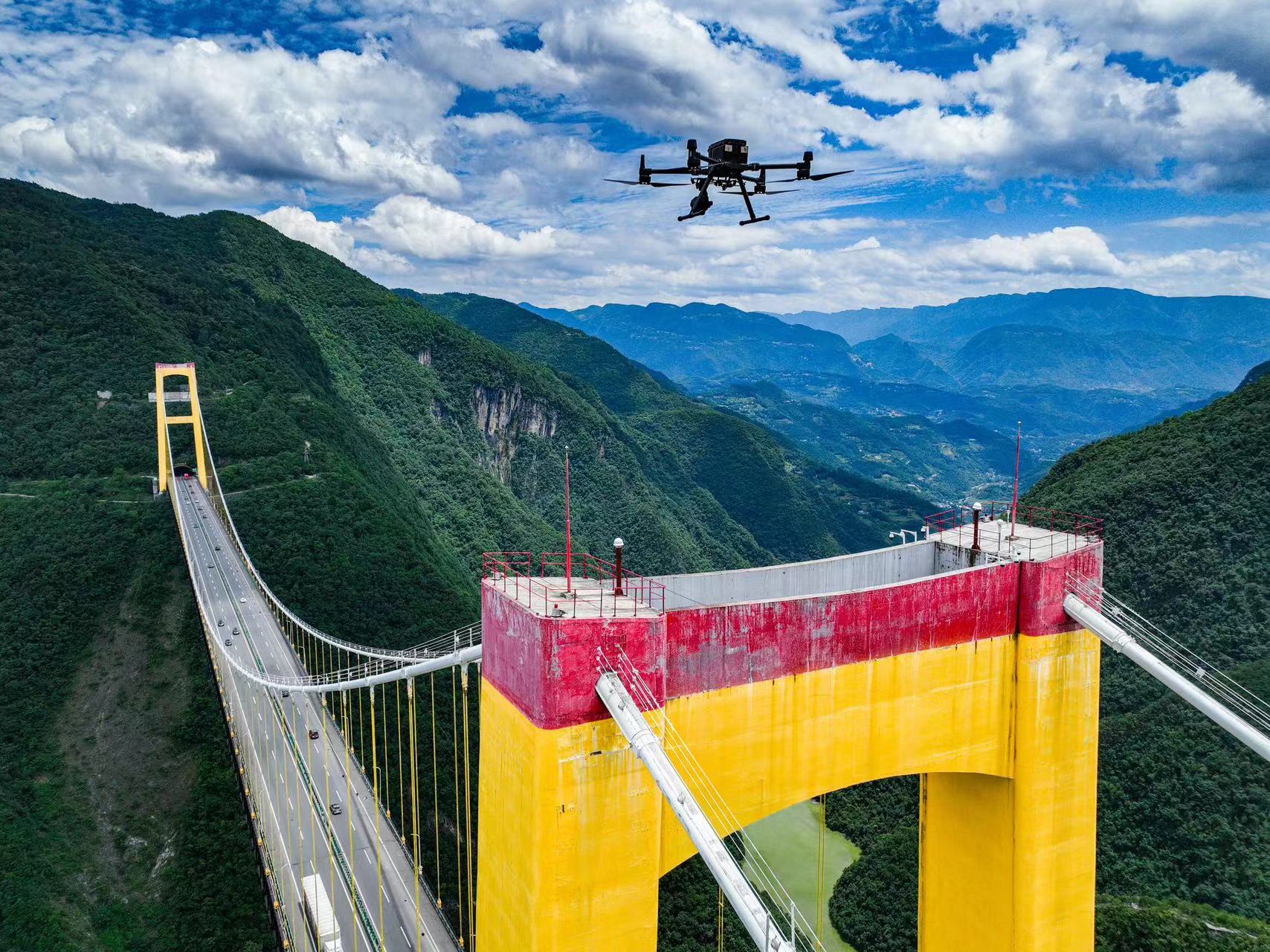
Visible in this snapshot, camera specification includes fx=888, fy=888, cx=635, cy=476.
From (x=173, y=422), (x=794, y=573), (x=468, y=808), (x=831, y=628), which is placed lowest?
(x=468, y=808)

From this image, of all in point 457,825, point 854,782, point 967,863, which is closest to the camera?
point 854,782

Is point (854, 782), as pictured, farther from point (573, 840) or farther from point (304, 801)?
point (304, 801)

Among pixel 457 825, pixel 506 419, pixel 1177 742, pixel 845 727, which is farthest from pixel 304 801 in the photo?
pixel 506 419

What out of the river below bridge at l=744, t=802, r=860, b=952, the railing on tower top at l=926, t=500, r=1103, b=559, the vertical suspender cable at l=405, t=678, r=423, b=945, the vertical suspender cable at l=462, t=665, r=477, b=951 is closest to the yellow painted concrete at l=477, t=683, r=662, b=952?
the vertical suspender cable at l=462, t=665, r=477, b=951

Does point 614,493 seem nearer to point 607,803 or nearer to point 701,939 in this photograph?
point 701,939

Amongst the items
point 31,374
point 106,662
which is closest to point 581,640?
point 106,662

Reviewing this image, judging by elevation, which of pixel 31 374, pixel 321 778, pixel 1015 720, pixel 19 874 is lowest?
pixel 19 874
